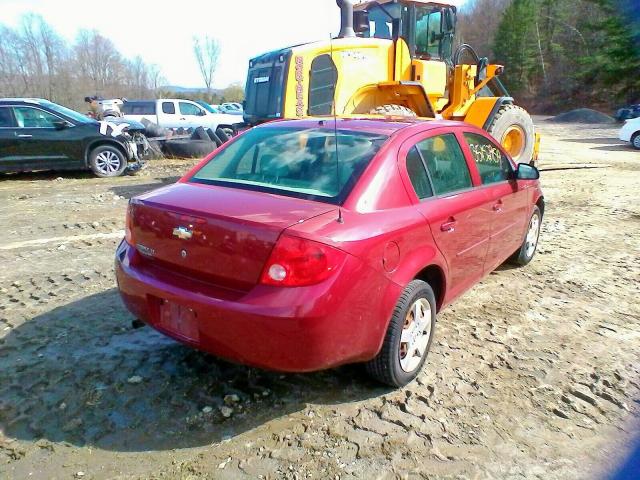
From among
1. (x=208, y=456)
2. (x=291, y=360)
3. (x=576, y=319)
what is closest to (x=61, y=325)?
(x=208, y=456)

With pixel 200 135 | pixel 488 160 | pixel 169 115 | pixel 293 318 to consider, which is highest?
pixel 169 115

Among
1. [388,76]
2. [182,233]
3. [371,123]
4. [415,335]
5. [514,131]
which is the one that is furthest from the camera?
[514,131]

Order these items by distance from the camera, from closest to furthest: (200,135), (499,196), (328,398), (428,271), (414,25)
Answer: (328,398) < (428,271) < (499,196) < (414,25) < (200,135)

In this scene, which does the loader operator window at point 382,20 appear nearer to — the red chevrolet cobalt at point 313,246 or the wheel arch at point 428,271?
the red chevrolet cobalt at point 313,246

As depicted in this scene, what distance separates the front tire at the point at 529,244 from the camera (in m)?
5.00

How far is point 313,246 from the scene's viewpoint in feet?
7.70

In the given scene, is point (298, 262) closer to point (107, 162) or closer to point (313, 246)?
point (313, 246)

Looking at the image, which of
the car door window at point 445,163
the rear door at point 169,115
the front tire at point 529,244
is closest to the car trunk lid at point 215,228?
the car door window at point 445,163

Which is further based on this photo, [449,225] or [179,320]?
[449,225]

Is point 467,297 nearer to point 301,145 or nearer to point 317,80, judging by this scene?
point 301,145

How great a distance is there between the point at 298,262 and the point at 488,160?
2.45 meters

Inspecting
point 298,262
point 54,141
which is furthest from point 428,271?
point 54,141

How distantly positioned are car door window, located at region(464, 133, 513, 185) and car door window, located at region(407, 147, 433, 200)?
0.84 meters

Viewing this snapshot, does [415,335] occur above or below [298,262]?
below
